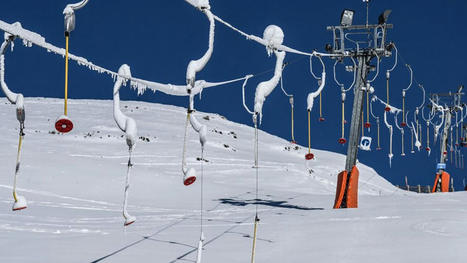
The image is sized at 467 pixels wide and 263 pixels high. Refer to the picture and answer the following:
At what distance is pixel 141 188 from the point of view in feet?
69.2

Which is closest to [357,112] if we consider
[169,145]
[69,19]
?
[69,19]

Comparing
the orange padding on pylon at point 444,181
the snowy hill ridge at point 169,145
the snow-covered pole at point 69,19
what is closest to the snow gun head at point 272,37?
the snow-covered pole at point 69,19

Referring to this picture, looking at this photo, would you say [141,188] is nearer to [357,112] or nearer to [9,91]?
[357,112]

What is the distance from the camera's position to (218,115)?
60.4 meters

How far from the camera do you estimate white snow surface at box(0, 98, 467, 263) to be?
8.57 metres

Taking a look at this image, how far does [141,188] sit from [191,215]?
6.85 m

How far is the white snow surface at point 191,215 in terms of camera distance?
28.1 feet

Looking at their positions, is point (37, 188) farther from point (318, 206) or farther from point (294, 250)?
point (294, 250)

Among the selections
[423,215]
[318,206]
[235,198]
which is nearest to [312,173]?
[235,198]

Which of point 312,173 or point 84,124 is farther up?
point 84,124

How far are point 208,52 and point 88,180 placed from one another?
54.4 feet

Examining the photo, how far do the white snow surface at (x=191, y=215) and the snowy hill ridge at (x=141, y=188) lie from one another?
0.05m

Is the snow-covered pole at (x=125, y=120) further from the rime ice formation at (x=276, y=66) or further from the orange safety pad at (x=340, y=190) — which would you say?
the orange safety pad at (x=340, y=190)

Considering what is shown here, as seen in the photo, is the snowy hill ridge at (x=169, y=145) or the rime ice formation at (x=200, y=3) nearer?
the rime ice formation at (x=200, y=3)
